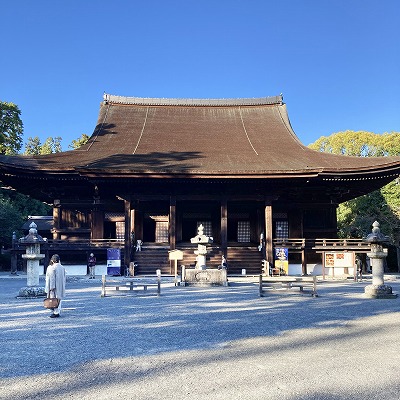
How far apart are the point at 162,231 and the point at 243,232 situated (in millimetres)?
4532

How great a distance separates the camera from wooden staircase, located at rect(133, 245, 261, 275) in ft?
63.3

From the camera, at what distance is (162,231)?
74.2ft

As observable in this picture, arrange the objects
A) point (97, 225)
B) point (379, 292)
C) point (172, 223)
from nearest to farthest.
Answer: point (379, 292)
point (172, 223)
point (97, 225)

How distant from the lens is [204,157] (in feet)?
70.1

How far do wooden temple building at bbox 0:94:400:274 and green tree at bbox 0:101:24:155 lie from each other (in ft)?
36.1

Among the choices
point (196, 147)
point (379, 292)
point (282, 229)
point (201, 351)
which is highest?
point (196, 147)

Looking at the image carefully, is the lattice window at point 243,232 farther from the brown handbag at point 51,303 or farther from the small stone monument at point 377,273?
the brown handbag at point 51,303

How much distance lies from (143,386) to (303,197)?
61.9ft

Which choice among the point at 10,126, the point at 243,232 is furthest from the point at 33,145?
the point at 243,232

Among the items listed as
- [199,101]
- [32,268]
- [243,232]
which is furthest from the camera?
[199,101]

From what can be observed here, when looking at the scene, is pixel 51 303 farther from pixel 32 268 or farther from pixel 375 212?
pixel 375 212

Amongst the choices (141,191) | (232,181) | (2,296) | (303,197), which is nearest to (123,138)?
(141,191)

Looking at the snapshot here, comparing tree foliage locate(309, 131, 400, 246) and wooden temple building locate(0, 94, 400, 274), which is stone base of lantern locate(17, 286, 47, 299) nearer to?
wooden temple building locate(0, 94, 400, 274)

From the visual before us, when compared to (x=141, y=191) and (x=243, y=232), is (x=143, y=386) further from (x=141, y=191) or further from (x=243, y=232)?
(x=243, y=232)
